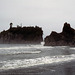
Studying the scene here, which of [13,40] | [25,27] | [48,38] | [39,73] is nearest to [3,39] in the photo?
[13,40]

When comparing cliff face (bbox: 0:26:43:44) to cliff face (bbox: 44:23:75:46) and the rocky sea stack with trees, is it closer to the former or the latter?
the rocky sea stack with trees

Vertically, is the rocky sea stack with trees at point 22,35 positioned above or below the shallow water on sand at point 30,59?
above

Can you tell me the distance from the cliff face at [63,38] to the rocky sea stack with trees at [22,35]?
51353mm

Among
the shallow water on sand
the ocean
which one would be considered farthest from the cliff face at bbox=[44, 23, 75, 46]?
the ocean

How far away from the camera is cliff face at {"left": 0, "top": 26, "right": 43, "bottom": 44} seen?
16550cm

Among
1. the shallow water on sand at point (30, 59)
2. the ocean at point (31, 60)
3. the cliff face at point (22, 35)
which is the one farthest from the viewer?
the cliff face at point (22, 35)

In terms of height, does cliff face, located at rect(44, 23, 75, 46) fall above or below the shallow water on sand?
above

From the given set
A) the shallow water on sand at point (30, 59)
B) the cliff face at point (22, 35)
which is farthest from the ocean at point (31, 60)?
the cliff face at point (22, 35)

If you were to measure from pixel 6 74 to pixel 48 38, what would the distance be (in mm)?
96222

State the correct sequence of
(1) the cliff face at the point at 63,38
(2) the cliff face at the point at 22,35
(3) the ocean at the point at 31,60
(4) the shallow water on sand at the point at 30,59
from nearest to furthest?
1. (3) the ocean at the point at 31,60
2. (4) the shallow water on sand at the point at 30,59
3. (1) the cliff face at the point at 63,38
4. (2) the cliff face at the point at 22,35

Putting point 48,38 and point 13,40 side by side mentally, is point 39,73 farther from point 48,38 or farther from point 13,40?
point 13,40

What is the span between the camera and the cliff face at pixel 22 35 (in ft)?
543

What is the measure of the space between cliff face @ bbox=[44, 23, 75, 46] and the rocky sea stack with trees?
51.4 metres

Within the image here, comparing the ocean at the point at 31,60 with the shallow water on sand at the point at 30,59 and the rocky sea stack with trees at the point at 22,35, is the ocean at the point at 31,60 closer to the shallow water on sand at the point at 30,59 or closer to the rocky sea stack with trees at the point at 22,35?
the shallow water on sand at the point at 30,59
